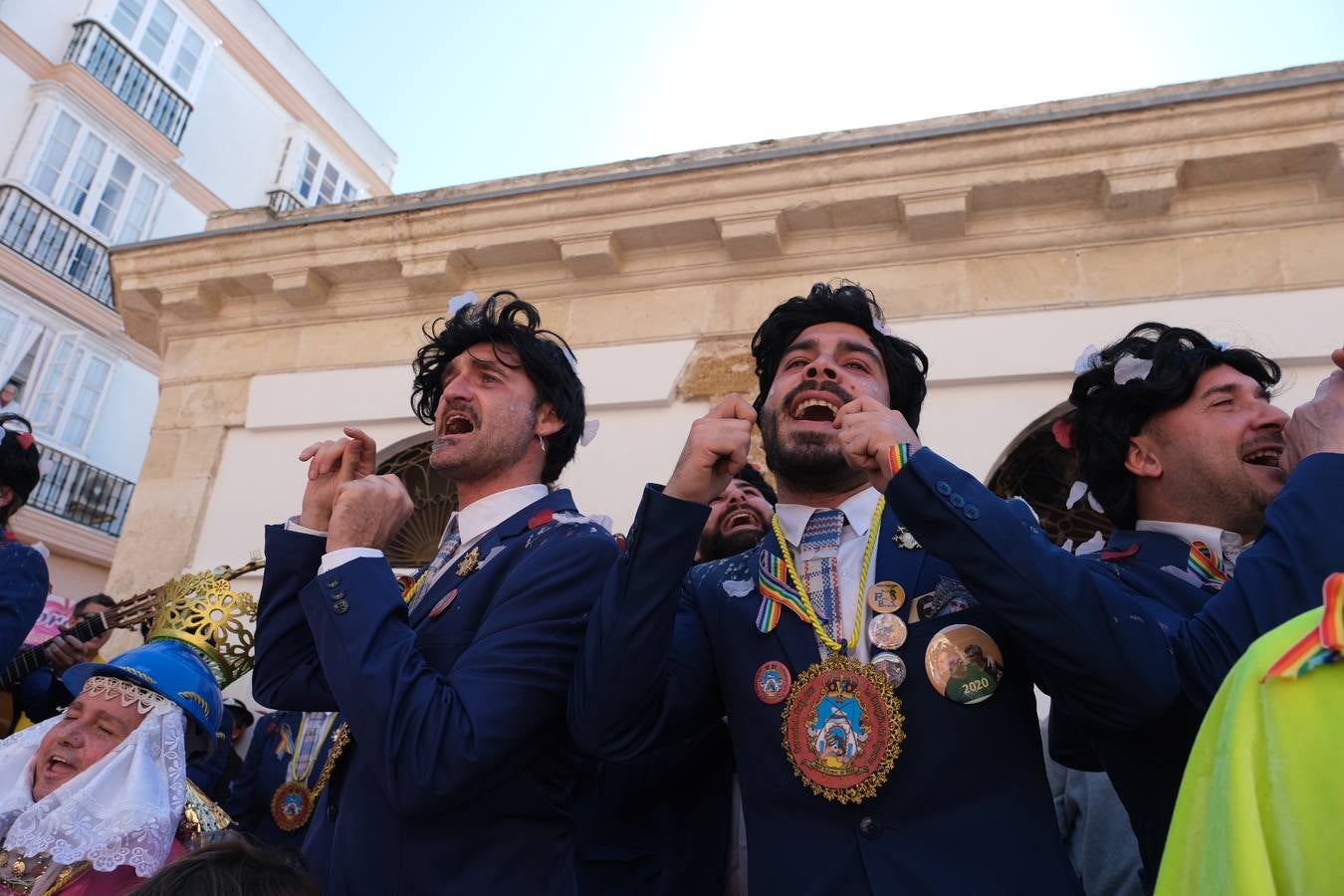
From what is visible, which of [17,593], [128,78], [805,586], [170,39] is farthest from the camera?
[170,39]

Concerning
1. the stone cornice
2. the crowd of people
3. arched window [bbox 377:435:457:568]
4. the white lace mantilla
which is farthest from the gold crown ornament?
the stone cornice

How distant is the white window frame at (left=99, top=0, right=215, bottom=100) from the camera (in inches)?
680

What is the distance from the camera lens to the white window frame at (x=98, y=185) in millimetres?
15891

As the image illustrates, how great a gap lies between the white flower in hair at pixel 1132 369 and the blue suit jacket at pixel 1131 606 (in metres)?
0.76

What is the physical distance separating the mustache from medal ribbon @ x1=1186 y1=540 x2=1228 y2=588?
32.7 inches

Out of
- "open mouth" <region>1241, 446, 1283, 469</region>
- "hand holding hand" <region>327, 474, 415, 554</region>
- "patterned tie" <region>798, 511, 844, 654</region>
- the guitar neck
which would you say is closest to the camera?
"patterned tie" <region>798, 511, 844, 654</region>

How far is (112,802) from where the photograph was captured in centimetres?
276

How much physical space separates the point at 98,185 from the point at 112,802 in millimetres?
16741

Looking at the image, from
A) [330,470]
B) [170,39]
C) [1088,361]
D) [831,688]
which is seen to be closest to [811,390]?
[831,688]

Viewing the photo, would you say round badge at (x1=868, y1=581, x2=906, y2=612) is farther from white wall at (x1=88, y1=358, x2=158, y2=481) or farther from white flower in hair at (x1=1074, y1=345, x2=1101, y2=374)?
white wall at (x1=88, y1=358, x2=158, y2=481)

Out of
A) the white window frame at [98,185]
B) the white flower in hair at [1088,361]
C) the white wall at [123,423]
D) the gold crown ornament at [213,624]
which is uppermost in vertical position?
the white window frame at [98,185]

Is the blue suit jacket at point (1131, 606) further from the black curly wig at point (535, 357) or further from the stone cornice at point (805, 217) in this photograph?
the stone cornice at point (805, 217)

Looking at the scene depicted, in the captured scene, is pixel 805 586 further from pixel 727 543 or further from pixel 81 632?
pixel 81 632

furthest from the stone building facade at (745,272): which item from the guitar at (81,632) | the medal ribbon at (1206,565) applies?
the medal ribbon at (1206,565)
